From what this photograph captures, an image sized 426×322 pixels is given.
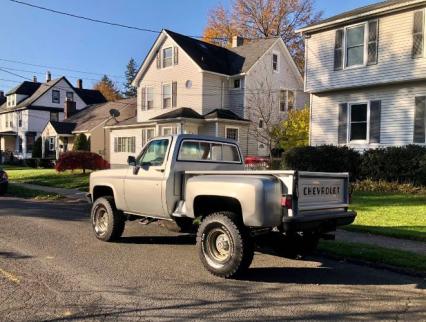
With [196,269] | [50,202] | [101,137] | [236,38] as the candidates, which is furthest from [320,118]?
[101,137]

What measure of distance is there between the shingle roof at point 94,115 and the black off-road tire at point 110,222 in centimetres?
3446

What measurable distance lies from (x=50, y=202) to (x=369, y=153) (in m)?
11.7

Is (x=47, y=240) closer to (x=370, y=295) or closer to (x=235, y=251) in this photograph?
(x=235, y=251)

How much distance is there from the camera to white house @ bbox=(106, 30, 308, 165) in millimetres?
31234

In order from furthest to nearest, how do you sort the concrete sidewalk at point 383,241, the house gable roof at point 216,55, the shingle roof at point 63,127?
the shingle roof at point 63,127, the house gable roof at point 216,55, the concrete sidewalk at point 383,241

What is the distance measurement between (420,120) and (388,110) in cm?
137

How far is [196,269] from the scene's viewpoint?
22.3ft

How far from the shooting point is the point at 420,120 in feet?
58.5

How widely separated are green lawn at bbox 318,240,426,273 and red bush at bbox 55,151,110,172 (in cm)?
2131

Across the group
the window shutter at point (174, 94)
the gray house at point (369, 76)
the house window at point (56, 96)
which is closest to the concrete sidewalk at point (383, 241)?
the gray house at point (369, 76)

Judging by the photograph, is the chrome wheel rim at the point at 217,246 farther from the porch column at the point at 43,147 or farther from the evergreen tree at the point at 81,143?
the porch column at the point at 43,147

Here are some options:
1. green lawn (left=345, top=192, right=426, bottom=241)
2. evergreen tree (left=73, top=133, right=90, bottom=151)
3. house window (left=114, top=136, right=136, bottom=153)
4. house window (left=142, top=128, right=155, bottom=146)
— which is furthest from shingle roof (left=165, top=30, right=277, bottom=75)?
green lawn (left=345, top=192, right=426, bottom=241)

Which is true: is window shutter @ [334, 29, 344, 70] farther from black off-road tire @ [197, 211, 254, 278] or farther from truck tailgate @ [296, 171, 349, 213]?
black off-road tire @ [197, 211, 254, 278]

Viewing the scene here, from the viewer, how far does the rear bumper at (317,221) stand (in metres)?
6.00
